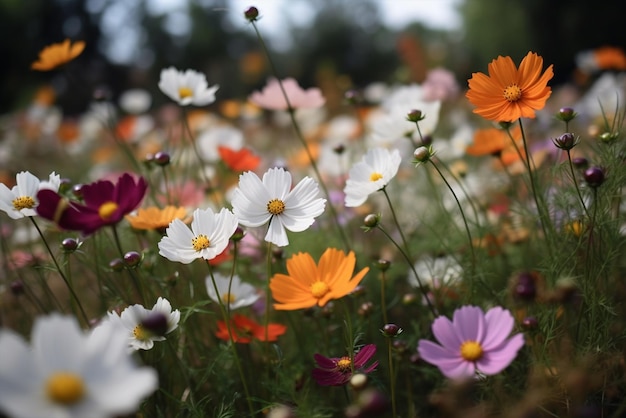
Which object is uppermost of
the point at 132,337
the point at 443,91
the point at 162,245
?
the point at 443,91

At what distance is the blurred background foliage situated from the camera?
5559mm

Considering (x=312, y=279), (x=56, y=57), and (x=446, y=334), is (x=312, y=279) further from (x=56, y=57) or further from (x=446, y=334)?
(x=56, y=57)

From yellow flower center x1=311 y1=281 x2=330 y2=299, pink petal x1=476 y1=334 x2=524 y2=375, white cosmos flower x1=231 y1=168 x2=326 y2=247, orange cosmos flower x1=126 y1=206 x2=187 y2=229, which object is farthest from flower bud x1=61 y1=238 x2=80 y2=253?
pink petal x1=476 y1=334 x2=524 y2=375

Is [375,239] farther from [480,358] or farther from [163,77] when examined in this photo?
[480,358]

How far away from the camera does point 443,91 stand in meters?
1.66

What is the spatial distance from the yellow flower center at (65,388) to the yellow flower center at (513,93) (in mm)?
638

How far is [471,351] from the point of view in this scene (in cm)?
61

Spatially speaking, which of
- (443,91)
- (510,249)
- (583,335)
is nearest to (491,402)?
(583,335)

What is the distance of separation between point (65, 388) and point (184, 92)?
0.78 meters

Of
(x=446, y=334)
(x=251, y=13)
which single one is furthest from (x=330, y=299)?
(x=251, y=13)

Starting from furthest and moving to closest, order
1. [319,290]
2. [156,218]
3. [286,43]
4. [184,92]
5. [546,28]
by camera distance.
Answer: [286,43]
[546,28]
[184,92]
[156,218]
[319,290]

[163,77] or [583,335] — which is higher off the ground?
[163,77]

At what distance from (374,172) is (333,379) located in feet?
1.14

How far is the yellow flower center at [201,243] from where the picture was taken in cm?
72
